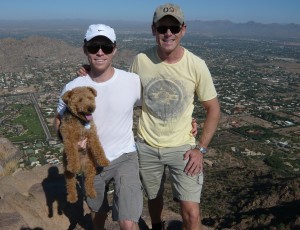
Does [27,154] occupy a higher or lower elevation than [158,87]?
lower

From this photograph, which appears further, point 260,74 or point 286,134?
point 260,74

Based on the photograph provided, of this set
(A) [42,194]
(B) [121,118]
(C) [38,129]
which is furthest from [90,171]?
(C) [38,129]

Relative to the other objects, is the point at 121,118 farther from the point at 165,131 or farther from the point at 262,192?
the point at 262,192

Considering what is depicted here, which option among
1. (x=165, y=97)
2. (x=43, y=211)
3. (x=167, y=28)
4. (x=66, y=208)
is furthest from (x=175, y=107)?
(x=43, y=211)

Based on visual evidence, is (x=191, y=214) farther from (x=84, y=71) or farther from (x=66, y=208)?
(x=66, y=208)

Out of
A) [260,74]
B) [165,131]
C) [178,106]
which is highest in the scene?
[178,106]

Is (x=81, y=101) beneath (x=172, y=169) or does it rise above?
above

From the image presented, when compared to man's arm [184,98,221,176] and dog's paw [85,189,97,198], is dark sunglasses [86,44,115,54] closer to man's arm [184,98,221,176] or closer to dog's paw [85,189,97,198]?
man's arm [184,98,221,176]
